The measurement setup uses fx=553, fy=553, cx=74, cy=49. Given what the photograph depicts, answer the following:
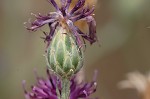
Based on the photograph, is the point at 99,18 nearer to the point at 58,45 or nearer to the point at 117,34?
the point at 117,34

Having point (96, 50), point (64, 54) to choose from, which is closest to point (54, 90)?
point (64, 54)

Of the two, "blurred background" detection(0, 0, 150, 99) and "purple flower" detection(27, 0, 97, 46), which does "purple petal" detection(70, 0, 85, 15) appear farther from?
"blurred background" detection(0, 0, 150, 99)

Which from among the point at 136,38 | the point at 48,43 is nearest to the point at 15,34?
the point at 136,38

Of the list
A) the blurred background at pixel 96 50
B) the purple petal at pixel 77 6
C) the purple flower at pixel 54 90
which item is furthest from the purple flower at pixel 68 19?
the blurred background at pixel 96 50

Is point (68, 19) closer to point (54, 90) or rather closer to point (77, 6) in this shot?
point (77, 6)

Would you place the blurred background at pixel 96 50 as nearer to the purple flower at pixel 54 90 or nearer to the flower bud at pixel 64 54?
the purple flower at pixel 54 90

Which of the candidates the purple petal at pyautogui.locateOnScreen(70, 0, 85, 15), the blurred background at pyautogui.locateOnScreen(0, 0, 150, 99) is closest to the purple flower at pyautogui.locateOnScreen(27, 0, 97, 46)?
the purple petal at pyautogui.locateOnScreen(70, 0, 85, 15)
